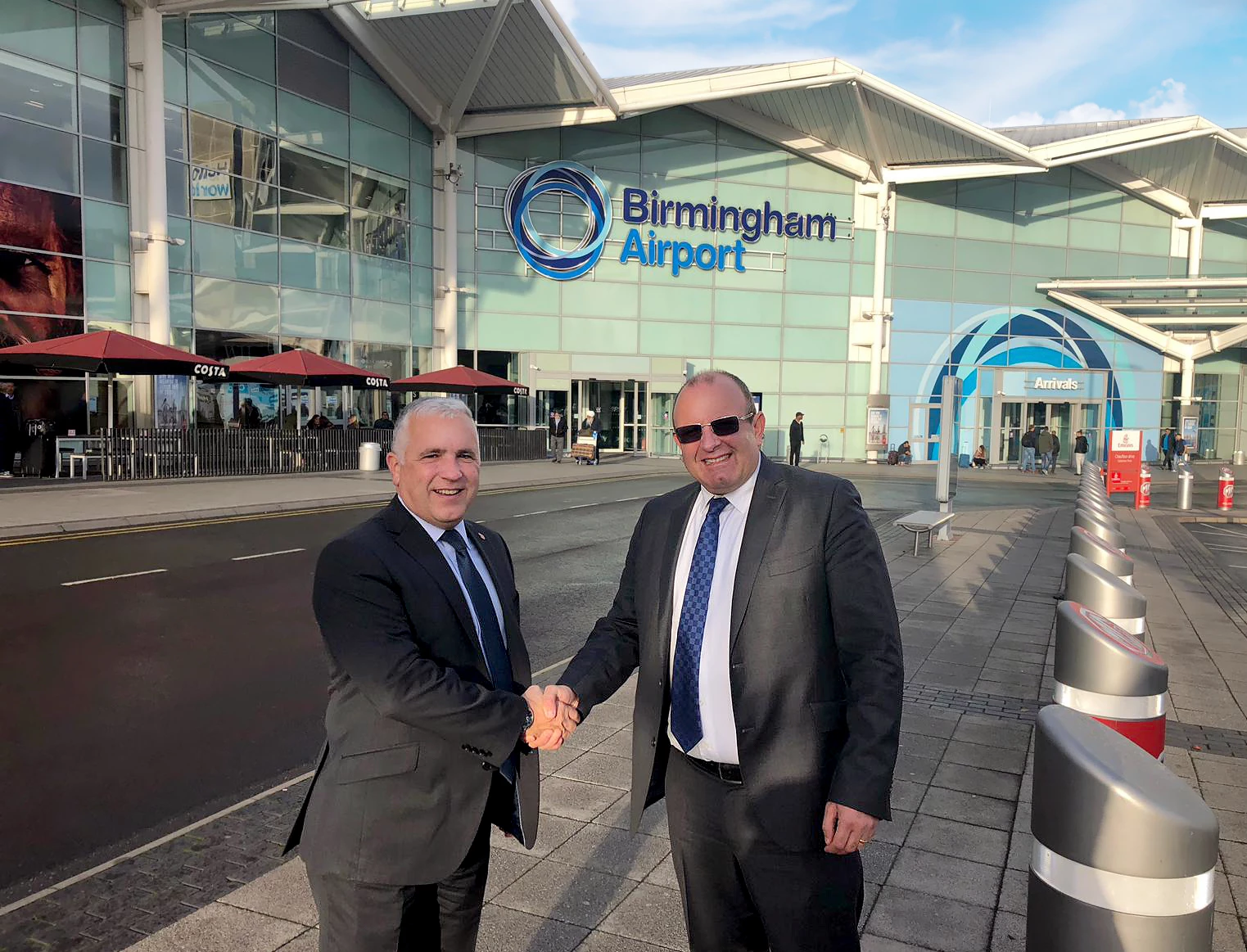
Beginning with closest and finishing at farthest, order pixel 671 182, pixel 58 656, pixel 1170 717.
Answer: pixel 1170 717, pixel 58 656, pixel 671 182

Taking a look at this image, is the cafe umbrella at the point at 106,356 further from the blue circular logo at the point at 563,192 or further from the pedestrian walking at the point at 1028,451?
the pedestrian walking at the point at 1028,451

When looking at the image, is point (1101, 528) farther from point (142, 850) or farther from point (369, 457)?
point (369, 457)

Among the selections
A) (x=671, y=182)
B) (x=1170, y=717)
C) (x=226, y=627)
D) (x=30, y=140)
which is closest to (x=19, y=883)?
(x=226, y=627)

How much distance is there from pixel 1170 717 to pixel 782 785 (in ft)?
15.4

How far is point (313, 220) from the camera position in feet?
88.5

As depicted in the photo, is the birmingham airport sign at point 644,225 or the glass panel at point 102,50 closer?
the glass panel at point 102,50

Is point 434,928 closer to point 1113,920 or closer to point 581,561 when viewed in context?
point 1113,920

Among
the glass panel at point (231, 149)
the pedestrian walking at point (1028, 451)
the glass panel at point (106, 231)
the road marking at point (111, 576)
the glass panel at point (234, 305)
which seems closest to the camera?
the road marking at point (111, 576)

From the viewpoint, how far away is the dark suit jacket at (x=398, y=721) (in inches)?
85.7

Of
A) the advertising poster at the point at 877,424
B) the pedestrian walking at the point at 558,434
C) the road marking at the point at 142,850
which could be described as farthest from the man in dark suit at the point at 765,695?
the advertising poster at the point at 877,424

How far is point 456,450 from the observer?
2.41 m

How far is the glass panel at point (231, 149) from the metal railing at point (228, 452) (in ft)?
22.3

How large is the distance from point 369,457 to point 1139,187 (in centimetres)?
3120

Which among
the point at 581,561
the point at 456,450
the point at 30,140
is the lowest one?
the point at 581,561
